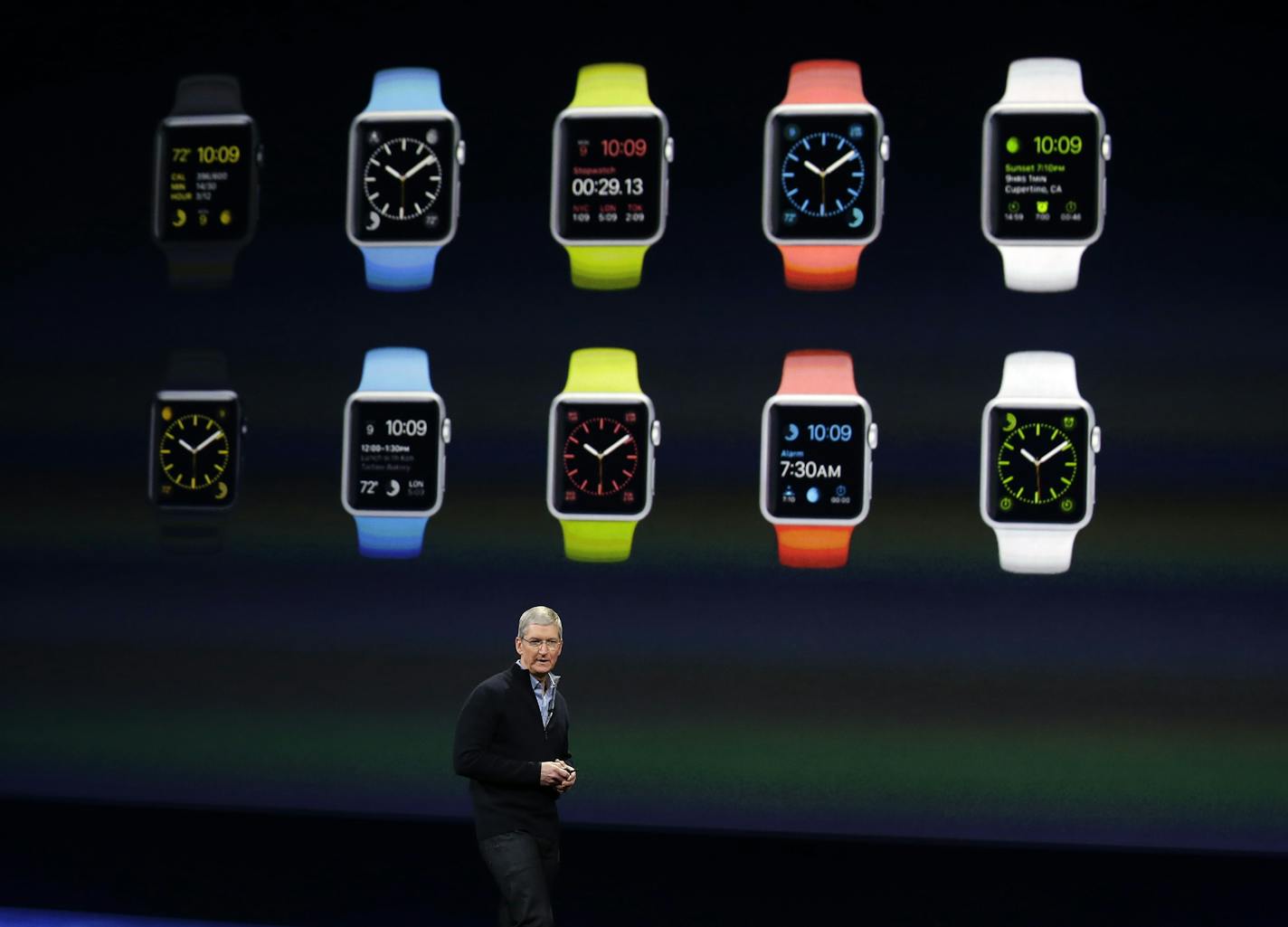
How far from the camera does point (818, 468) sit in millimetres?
4797

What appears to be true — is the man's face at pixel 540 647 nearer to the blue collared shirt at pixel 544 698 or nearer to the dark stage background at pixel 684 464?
the blue collared shirt at pixel 544 698

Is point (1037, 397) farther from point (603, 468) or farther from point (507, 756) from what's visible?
point (507, 756)

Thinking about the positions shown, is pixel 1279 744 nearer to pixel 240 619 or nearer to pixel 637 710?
pixel 637 710

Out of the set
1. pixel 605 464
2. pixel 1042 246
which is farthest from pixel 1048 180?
pixel 605 464

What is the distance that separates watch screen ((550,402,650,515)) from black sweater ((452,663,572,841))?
60.4 inches

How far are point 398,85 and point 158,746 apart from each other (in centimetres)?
223

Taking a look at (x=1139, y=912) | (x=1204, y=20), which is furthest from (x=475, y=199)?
(x=1139, y=912)

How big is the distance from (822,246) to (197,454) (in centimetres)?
208

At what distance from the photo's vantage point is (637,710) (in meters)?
4.86

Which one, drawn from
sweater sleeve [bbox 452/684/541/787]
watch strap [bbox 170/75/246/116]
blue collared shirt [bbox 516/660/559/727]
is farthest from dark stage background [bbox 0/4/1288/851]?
sweater sleeve [bbox 452/684/541/787]

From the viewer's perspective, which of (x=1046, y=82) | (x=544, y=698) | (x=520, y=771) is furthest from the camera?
(x=1046, y=82)

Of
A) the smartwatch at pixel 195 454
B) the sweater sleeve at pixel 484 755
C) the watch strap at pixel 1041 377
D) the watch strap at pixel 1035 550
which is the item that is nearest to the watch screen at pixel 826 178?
the watch strap at pixel 1041 377

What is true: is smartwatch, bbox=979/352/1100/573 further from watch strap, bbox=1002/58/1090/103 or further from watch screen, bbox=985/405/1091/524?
watch strap, bbox=1002/58/1090/103

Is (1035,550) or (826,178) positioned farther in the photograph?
(826,178)
